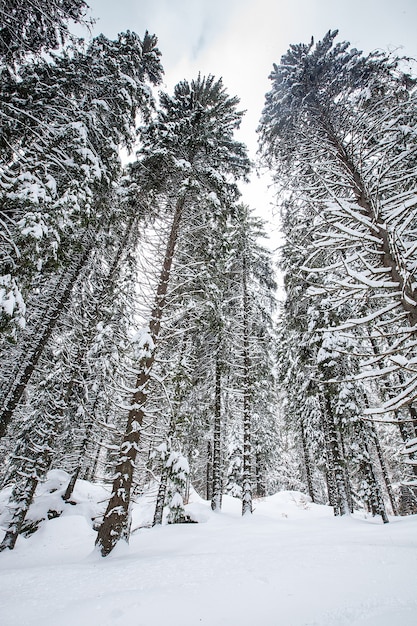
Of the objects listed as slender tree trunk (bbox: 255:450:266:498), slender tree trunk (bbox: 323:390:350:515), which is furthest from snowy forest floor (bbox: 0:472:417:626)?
slender tree trunk (bbox: 255:450:266:498)

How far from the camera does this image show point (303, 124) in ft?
21.8

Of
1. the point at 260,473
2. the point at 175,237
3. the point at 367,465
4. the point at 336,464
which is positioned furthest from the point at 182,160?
the point at 260,473

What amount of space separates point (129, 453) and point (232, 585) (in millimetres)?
3471

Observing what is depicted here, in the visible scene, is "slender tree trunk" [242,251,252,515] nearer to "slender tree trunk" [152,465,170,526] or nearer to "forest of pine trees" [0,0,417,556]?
"forest of pine trees" [0,0,417,556]

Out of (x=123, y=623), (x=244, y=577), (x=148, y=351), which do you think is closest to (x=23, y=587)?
(x=123, y=623)

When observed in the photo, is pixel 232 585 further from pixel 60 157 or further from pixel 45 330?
pixel 60 157

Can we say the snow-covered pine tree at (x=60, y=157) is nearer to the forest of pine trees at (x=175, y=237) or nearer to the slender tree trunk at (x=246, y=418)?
the forest of pine trees at (x=175, y=237)

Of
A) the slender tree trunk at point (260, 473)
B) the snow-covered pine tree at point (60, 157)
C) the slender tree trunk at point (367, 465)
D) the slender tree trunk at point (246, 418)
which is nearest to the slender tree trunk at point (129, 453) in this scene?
the snow-covered pine tree at point (60, 157)

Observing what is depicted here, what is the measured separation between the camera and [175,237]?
8.84 metres

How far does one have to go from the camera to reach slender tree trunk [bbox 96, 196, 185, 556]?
19.8ft

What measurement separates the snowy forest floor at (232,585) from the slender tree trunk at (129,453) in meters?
0.36

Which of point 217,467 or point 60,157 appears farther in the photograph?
point 217,467

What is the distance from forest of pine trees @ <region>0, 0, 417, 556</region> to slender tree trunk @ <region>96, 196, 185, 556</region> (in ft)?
0.14

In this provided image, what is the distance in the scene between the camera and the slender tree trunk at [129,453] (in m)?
6.03
